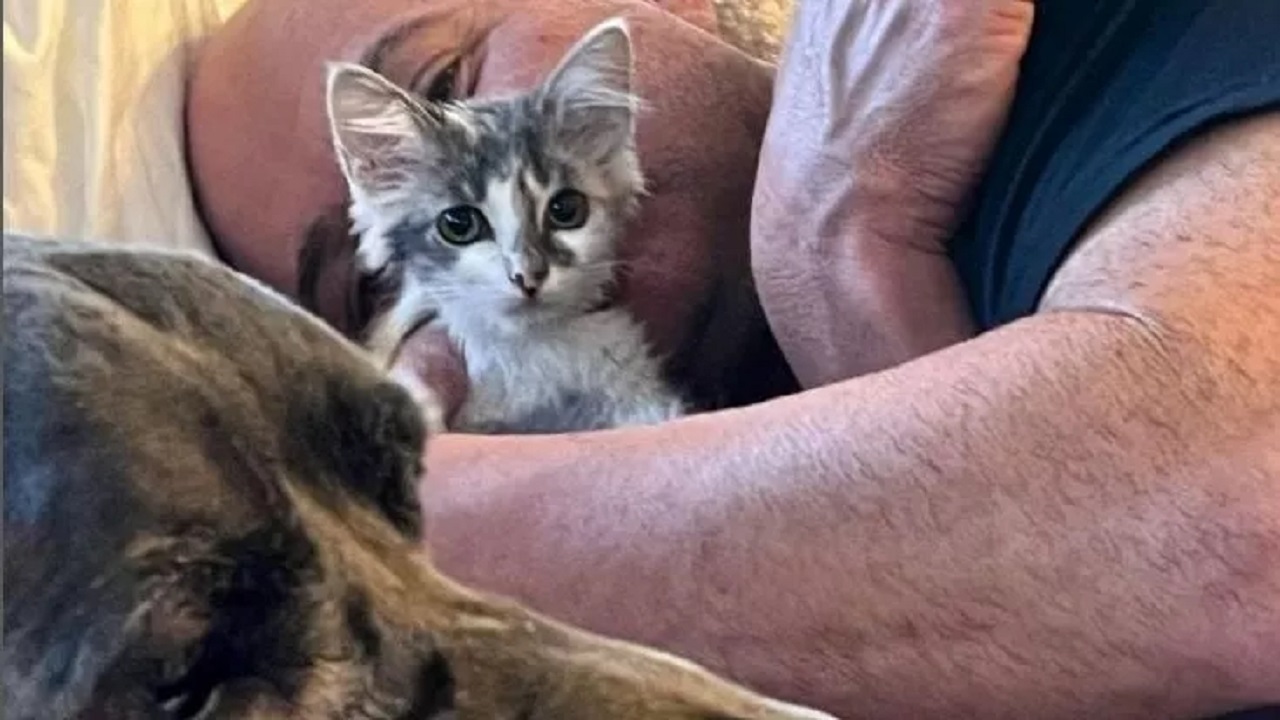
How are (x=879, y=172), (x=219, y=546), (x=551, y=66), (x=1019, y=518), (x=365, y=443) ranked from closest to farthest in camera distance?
(x=219, y=546), (x=365, y=443), (x=1019, y=518), (x=879, y=172), (x=551, y=66)

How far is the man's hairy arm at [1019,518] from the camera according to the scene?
3.63 ft

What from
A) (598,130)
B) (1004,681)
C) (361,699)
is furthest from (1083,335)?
(598,130)

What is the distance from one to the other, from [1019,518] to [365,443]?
42cm

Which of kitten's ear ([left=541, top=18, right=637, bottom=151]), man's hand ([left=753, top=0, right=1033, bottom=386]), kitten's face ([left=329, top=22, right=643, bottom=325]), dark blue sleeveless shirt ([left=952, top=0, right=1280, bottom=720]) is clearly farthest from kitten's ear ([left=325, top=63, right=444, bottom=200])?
dark blue sleeveless shirt ([left=952, top=0, right=1280, bottom=720])

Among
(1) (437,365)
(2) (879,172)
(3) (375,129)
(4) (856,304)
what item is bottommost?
(1) (437,365)

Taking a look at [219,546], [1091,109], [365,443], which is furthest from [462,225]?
[219,546]

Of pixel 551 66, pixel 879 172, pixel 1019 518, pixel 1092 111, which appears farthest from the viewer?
pixel 551 66

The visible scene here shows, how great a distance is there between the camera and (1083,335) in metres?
1.17

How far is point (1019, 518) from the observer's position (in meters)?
1.15

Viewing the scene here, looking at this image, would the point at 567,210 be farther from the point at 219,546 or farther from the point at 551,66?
the point at 219,546

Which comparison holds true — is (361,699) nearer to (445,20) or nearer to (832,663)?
(832,663)

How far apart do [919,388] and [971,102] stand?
0.28m

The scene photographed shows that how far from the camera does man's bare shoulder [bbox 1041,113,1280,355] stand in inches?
44.6

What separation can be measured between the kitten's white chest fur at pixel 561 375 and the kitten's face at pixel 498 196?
3cm
